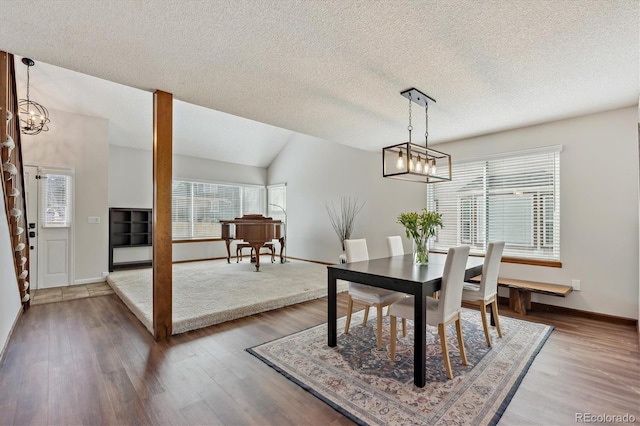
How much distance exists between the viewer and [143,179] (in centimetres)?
696

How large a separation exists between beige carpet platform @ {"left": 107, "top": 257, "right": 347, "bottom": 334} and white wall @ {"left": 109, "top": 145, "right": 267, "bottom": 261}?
1.04 meters

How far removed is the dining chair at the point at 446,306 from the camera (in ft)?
7.79

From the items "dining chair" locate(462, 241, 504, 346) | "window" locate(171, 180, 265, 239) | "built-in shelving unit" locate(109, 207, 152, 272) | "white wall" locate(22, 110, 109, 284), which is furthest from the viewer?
"window" locate(171, 180, 265, 239)

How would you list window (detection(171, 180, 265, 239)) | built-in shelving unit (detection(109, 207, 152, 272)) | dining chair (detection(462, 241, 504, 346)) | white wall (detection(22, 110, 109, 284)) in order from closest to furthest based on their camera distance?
dining chair (detection(462, 241, 504, 346))
white wall (detection(22, 110, 109, 284))
built-in shelving unit (detection(109, 207, 152, 272))
window (detection(171, 180, 265, 239))

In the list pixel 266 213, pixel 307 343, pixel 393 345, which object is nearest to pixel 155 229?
pixel 307 343

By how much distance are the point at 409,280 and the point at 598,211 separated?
3016 mm

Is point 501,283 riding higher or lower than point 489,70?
lower

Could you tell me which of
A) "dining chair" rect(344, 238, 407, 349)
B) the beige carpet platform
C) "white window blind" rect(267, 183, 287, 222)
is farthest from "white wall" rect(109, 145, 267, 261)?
"dining chair" rect(344, 238, 407, 349)

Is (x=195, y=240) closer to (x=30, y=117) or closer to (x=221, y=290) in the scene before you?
(x=221, y=290)

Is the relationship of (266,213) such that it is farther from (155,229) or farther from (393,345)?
(393,345)

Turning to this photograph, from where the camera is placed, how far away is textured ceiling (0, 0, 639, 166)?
1.89 metres

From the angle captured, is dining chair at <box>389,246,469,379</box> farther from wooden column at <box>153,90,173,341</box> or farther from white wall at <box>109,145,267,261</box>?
white wall at <box>109,145,267,261</box>

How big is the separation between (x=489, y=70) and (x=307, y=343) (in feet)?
9.68

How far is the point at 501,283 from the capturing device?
4.04 metres
